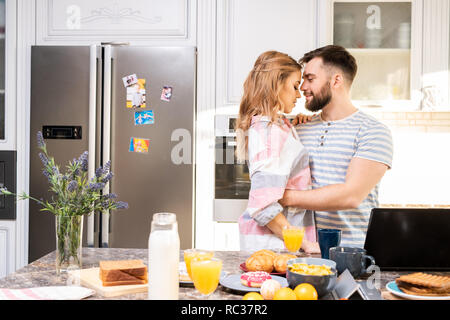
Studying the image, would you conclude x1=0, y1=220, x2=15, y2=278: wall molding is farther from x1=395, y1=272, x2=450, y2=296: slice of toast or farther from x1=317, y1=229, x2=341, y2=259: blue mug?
x1=395, y1=272, x2=450, y2=296: slice of toast

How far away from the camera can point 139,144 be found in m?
2.85

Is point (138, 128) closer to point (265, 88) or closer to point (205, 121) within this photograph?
point (205, 121)

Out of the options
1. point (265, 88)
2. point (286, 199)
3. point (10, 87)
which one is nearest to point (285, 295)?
point (286, 199)

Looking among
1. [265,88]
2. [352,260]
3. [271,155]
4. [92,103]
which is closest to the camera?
[352,260]

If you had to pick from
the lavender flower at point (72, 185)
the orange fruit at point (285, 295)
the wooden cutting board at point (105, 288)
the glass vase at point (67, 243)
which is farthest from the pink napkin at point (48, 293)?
the orange fruit at point (285, 295)

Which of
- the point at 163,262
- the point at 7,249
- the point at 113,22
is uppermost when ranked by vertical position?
the point at 113,22

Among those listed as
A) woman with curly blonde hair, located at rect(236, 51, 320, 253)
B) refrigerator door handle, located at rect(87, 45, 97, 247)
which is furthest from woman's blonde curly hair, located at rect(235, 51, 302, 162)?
refrigerator door handle, located at rect(87, 45, 97, 247)

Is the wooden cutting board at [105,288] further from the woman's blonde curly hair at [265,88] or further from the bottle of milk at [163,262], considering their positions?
the woman's blonde curly hair at [265,88]

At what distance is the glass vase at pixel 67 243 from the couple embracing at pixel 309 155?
0.66 meters

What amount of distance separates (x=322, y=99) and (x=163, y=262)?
1.37 metres

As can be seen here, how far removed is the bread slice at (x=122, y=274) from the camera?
120 cm
